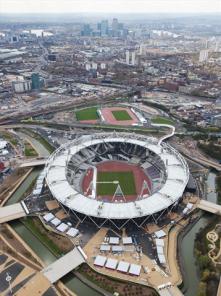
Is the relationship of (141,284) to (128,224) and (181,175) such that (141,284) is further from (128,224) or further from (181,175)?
(181,175)

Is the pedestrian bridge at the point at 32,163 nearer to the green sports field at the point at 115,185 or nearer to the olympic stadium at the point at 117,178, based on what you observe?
the olympic stadium at the point at 117,178

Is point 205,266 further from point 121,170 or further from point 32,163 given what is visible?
point 32,163

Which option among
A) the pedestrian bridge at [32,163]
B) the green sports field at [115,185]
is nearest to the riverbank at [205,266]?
the green sports field at [115,185]

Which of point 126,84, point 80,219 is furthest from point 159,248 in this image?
point 126,84

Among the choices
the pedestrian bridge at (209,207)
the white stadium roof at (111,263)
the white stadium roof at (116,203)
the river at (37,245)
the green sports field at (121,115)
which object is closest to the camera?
the river at (37,245)

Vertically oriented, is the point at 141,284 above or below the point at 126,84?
below

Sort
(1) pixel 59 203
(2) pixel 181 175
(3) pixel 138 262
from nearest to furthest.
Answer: (3) pixel 138 262 → (1) pixel 59 203 → (2) pixel 181 175

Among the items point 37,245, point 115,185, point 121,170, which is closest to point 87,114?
point 121,170
